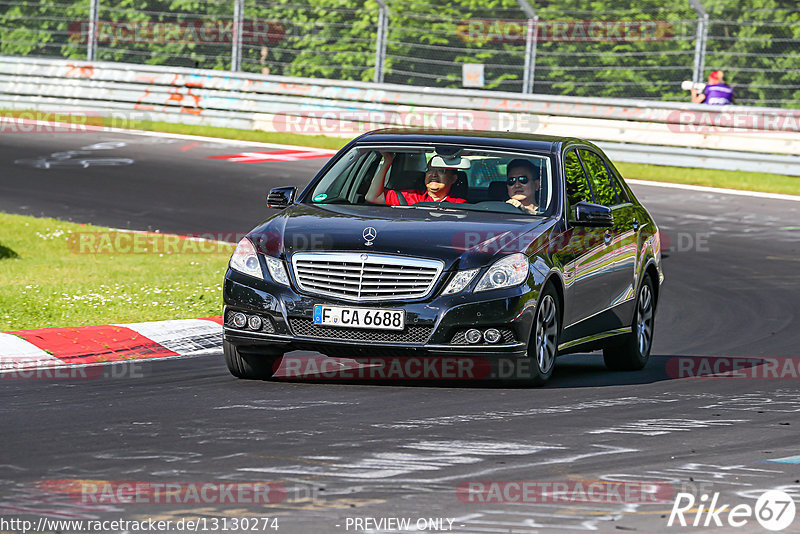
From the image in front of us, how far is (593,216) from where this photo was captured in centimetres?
999

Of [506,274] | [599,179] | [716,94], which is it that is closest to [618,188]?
[599,179]

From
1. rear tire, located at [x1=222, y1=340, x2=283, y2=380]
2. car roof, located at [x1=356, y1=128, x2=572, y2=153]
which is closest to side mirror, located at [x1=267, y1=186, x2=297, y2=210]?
car roof, located at [x1=356, y1=128, x2=572, y2=153]

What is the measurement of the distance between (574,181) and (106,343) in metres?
3.39

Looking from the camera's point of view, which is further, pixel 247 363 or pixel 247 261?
pixel 247 363

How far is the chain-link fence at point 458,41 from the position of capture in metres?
24.6

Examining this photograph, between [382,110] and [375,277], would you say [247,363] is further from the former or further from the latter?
[382,110]

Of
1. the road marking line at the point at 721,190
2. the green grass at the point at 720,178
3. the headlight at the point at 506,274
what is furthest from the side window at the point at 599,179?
the green grass at the point at 720,178

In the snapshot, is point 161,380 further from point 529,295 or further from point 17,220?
point 17,220

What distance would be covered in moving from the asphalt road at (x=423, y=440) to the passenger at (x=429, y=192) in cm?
137

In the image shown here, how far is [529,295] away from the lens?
914cm

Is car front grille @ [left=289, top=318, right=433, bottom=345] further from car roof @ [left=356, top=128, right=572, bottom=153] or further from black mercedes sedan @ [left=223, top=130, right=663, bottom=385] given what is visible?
car roof @ [left=356, top=128, right=572, bottom=153]

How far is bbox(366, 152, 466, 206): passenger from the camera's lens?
1018 centimetres

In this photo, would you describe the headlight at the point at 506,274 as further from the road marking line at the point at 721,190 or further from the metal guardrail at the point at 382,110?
the metal guardrail at the point at 382,110

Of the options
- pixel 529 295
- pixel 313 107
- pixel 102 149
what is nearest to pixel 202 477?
pixel 529 295
